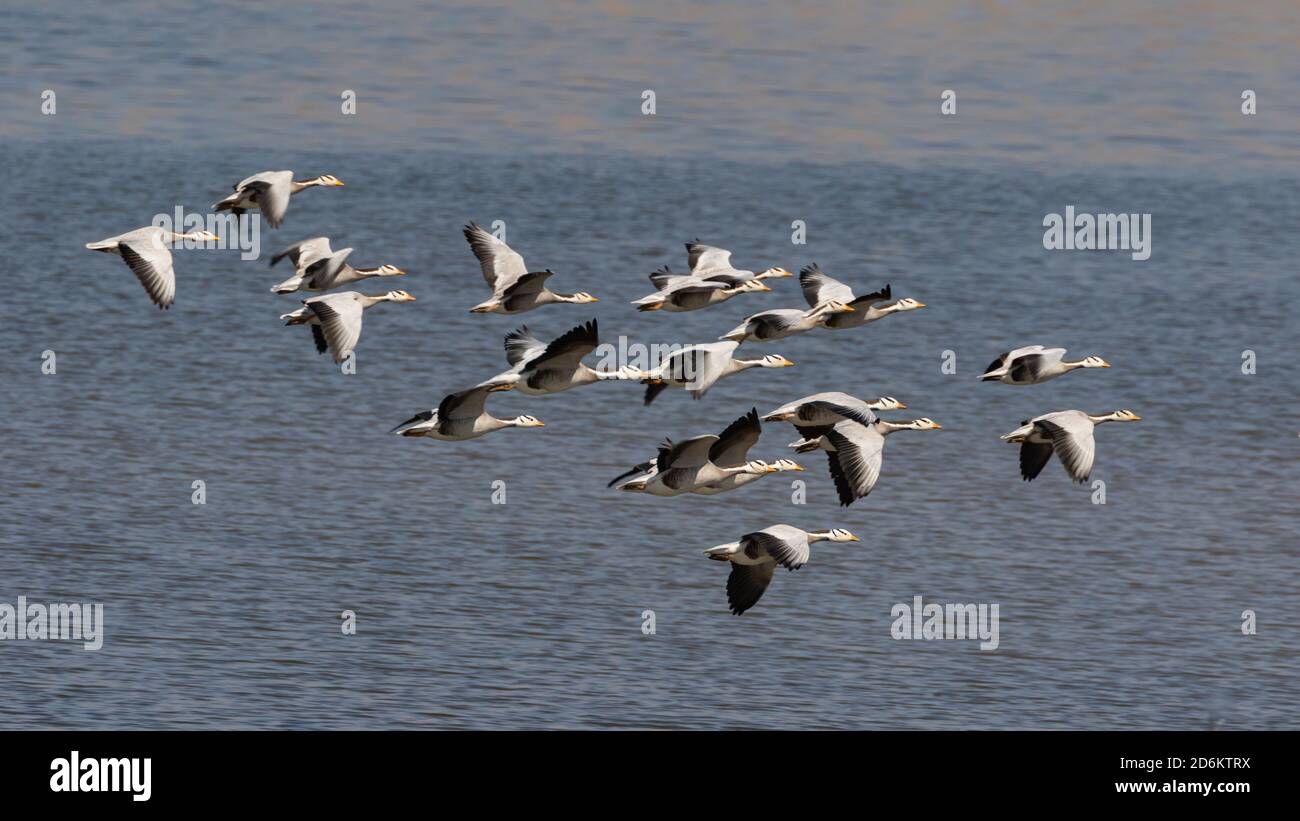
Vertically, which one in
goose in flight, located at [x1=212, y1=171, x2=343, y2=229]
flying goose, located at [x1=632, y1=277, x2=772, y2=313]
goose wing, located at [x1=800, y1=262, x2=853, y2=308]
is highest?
goose in flight, located at [x1=212, y1=171, x2=343, y2=229]

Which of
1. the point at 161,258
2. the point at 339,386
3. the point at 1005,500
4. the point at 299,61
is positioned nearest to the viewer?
the point at 161,258

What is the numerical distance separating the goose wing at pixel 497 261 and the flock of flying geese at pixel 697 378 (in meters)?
0.02

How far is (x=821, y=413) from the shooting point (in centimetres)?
3225

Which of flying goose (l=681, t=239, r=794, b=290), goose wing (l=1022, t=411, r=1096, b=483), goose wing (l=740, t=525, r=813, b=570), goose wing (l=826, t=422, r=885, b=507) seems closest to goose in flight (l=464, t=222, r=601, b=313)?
flying goose (l=681, t=239, r=794, b=290)

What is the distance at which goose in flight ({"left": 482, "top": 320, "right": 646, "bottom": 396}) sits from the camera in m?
31.4

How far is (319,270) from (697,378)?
6.31 metres

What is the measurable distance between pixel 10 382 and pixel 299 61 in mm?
31129

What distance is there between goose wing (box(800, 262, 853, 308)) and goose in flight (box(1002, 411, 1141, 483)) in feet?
14.9

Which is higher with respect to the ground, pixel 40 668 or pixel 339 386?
pixel 339 386

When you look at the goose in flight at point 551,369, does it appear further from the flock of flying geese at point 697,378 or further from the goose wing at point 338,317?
the goose wing at point 338,317

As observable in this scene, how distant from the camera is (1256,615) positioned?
41156mm

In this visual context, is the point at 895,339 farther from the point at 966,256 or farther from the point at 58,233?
the point at 58,233

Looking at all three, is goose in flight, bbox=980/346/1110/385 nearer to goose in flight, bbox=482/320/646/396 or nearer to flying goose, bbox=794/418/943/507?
flying goose, bbox=794/418/943/507

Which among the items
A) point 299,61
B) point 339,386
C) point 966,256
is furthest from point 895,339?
point 299,61
